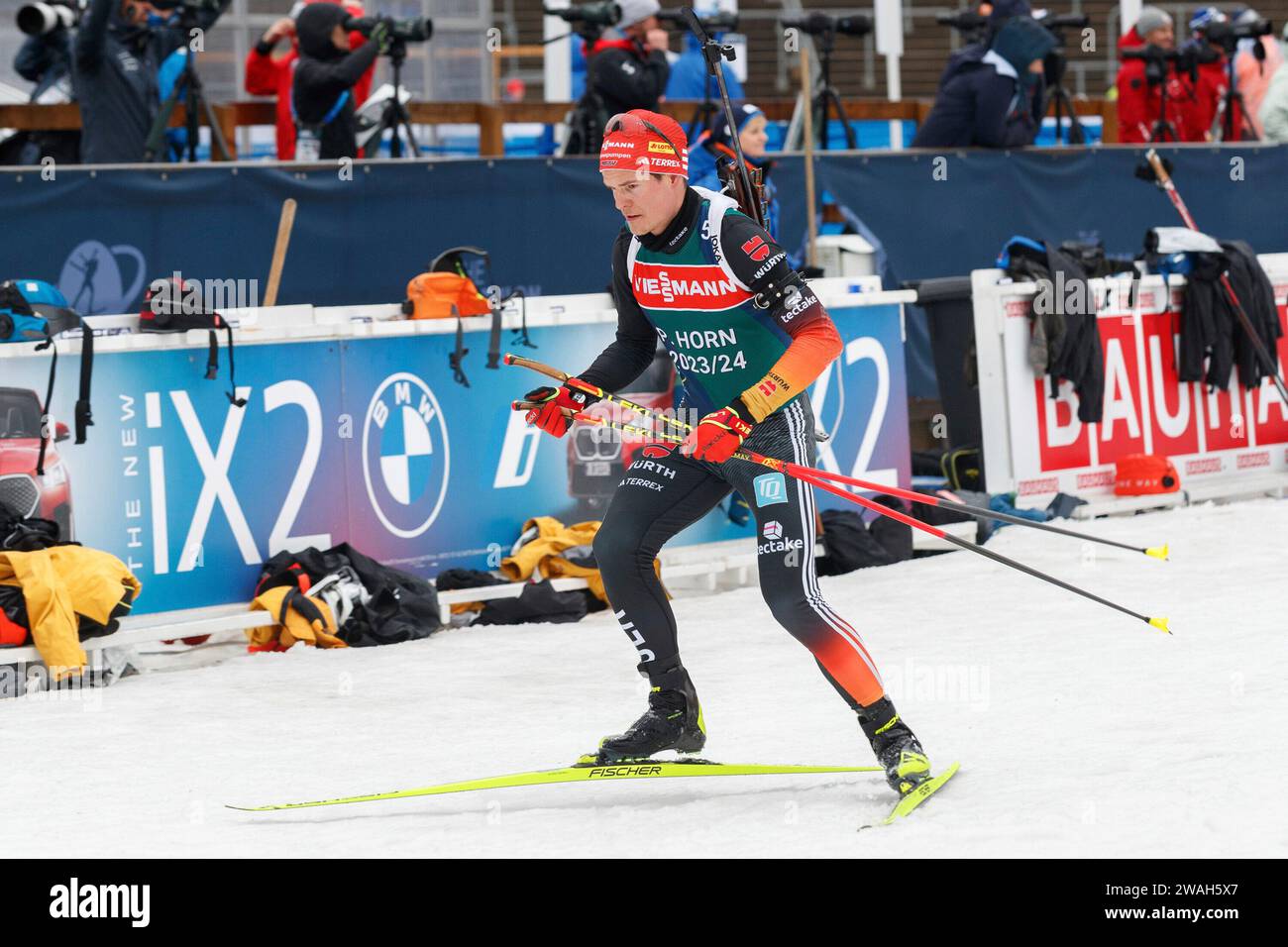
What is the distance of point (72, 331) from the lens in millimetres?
7477

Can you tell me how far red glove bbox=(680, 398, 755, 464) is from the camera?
4707 mm

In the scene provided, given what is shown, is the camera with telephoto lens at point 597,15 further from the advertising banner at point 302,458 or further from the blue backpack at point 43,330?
the blue backpack at point 43,330

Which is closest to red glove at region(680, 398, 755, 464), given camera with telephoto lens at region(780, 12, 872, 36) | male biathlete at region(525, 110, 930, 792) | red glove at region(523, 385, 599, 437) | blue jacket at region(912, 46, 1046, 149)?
male biathlete at region(525, 110, 930, 792)

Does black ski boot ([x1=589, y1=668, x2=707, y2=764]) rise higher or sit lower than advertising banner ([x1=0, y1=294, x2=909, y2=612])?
lower

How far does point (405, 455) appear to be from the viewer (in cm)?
813

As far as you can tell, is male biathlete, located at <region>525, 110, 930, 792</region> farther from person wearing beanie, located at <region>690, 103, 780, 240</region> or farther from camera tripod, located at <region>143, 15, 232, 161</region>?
camera tripod, located at <region>143, 15, 232, 161</region>

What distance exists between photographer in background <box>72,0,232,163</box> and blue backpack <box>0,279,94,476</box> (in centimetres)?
310

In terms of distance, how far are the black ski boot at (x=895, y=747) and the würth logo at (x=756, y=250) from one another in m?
1.31

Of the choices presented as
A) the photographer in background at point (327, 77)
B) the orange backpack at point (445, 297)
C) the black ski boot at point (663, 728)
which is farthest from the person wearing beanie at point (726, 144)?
the black ski boot at point (663, 728)

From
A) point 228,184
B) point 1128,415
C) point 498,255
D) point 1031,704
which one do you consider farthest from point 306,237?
point 1031,704

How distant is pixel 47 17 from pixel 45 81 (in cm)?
80

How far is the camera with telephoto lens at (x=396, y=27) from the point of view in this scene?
35.5 ft
